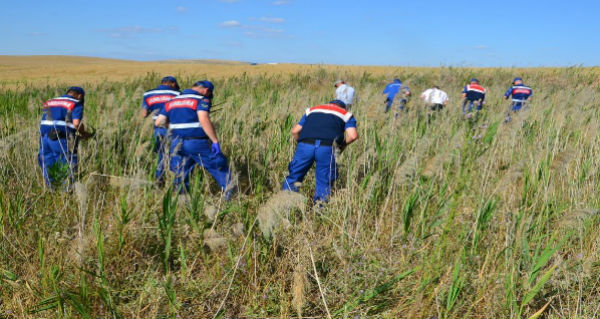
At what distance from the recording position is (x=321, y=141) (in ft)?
15.0

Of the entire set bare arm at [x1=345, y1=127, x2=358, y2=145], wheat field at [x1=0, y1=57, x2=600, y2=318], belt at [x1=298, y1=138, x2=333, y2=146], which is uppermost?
bare arm at [x1=345, y1=127, x2=358, y2=145]

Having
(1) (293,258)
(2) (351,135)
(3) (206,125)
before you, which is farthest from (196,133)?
(1) (293,258)

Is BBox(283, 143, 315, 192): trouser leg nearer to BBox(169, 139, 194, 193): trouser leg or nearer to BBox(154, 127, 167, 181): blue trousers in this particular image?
BBox(169, 139, 194, 193): trouser leg

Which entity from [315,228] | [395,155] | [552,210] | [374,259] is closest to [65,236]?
[315,228]

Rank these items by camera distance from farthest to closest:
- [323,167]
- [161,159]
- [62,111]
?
[62,111] → [323,167] → [161,159]

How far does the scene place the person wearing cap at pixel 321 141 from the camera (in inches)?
179

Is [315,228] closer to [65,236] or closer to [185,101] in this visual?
[65,236]

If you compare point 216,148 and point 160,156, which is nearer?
point 160,156

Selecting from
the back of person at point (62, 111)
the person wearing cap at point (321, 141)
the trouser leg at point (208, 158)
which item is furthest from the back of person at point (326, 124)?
the back of person at point (62, 111)

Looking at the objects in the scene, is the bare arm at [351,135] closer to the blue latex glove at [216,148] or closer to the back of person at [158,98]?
the blue latex glove at [216,148]

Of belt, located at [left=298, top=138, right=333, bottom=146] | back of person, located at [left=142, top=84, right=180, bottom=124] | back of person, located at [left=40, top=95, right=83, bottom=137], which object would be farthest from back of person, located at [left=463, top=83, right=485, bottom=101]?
back of person, located at [left=40, top=95, right=83, bottom=137]

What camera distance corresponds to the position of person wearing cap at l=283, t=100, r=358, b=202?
14.9ft

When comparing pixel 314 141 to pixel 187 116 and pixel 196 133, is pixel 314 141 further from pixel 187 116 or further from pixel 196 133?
pixel 187 116

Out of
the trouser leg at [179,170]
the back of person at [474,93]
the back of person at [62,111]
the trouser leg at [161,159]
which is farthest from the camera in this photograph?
the back of person at [474,93]
